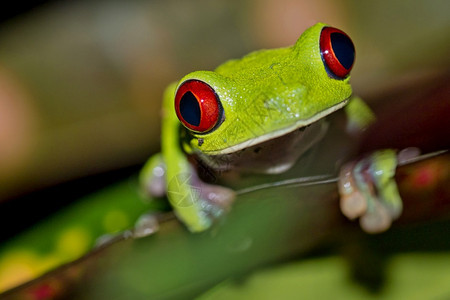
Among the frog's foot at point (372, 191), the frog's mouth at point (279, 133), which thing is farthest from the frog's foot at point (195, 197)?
the frog's foot at point (372, 191)

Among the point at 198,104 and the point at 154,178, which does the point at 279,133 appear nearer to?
the point at 198,104

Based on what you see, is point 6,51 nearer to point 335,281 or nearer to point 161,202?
point 161,202

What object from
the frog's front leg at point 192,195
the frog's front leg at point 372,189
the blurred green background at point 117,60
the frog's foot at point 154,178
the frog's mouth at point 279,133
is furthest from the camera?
the blurred green background at point 117,60

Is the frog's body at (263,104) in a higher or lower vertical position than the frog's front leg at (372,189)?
higher

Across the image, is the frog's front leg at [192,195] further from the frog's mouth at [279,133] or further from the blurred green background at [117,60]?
the blurred green background at [117,60]

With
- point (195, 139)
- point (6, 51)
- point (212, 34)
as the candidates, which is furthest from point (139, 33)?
point (195, 139)

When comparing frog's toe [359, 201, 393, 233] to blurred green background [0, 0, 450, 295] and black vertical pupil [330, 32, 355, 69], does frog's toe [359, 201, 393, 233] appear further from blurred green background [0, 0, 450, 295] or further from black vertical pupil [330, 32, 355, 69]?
blurred green background [0, 0, 450, 295]

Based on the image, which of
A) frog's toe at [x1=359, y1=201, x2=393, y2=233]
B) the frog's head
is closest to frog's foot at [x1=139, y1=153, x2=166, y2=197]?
the frog's head
